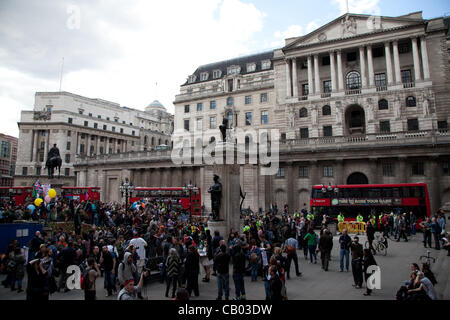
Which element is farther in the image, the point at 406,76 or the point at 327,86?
the point at 327,86

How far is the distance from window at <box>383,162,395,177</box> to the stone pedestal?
2677cm

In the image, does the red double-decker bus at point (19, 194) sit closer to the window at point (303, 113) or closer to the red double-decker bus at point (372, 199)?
the red double-decker bus at point (372, 199)

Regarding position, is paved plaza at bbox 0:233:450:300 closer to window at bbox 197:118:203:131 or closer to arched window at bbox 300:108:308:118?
arched window at bbox 300:108:308:118

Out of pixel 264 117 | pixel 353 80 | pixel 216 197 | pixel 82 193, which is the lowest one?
pixel 216 197

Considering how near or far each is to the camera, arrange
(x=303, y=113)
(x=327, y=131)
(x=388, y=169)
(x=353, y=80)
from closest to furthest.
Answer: (x=388, y=169) < (x=327, y=131) < (x=353, y=80) < (x=303, y=113)

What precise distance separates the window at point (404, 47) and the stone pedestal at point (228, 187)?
125 feet

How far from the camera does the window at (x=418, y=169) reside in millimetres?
33450

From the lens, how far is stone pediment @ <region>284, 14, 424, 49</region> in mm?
40000

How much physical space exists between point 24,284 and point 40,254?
9.30ft

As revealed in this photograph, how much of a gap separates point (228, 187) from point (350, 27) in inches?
1497

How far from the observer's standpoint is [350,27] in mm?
42156

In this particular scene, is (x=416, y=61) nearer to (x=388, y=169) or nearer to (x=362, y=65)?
(x=362, y=65)

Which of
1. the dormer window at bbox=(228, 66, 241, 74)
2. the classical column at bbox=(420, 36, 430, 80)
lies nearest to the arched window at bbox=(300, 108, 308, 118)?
the classical column at bbox=(420, 36, 430, 80)

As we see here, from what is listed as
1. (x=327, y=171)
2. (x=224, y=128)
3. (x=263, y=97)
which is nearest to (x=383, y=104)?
(x=327, y=171)
